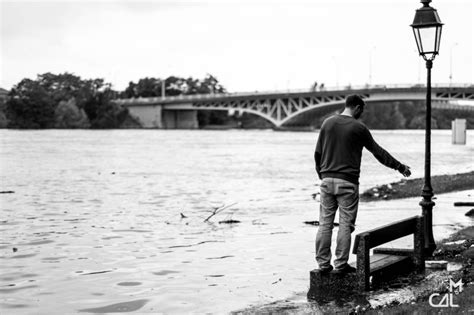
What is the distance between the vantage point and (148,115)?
143375mm

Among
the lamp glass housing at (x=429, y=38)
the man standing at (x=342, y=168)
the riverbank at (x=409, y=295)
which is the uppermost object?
the lamp glass housing at (x=429, y=38)

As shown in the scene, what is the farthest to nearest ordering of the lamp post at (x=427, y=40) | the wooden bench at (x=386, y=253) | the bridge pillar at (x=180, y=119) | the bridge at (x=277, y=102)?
the bridge pillar at (x=180, y=119)
the bridge at (x=277, y=102)
the lamp post at (x=427, y=40)
the wooden bench at (x=386, y=253)

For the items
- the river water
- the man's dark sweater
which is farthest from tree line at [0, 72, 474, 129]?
the man's dark sweater

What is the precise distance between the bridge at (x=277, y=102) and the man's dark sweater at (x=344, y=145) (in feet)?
261

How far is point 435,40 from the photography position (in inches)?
442

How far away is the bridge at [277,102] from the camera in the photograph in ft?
294

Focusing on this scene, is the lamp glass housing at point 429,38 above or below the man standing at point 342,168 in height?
above

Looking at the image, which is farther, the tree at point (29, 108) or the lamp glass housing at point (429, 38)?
the tree at point (29, 108)

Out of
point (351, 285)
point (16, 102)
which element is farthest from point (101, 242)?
point (16, 102)

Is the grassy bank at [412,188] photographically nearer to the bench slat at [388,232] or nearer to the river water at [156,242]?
the river water at [156,242]

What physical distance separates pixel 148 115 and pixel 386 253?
135340 mm

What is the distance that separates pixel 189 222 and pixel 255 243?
12.1 ft

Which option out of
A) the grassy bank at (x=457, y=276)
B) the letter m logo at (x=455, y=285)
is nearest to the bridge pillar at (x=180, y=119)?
the grassy bank at (x=457, y=276)

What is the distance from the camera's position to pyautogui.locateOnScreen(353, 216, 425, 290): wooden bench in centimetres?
828
